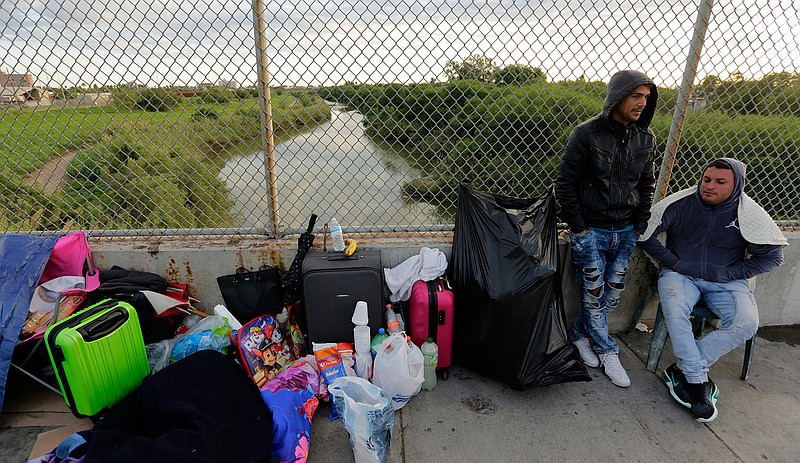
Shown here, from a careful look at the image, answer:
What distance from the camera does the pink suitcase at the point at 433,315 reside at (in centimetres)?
238

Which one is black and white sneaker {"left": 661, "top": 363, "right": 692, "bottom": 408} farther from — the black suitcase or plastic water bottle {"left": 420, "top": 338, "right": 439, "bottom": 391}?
the black suitcase

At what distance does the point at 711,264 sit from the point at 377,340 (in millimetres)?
2033

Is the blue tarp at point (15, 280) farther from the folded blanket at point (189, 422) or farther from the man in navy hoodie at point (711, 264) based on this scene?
the man in navy hoodie at point (711, 264)

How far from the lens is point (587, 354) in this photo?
270 cm

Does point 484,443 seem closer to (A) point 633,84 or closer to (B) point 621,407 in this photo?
(B) point 621,407

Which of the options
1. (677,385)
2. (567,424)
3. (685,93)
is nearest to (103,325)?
(567,424)

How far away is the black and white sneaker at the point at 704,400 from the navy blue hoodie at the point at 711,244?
0.62 metres

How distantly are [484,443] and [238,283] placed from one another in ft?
5.55

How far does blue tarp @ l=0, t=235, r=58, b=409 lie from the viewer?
6.63ft

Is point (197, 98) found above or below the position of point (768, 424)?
above

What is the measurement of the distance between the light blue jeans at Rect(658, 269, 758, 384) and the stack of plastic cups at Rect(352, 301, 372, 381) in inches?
69.5

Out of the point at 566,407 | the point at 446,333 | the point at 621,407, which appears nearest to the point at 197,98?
the point at 446,333

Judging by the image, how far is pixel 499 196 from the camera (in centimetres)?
255

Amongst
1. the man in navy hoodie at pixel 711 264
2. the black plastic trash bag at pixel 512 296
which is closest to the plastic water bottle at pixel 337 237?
the black plastic trash bag at pixel 512 296
